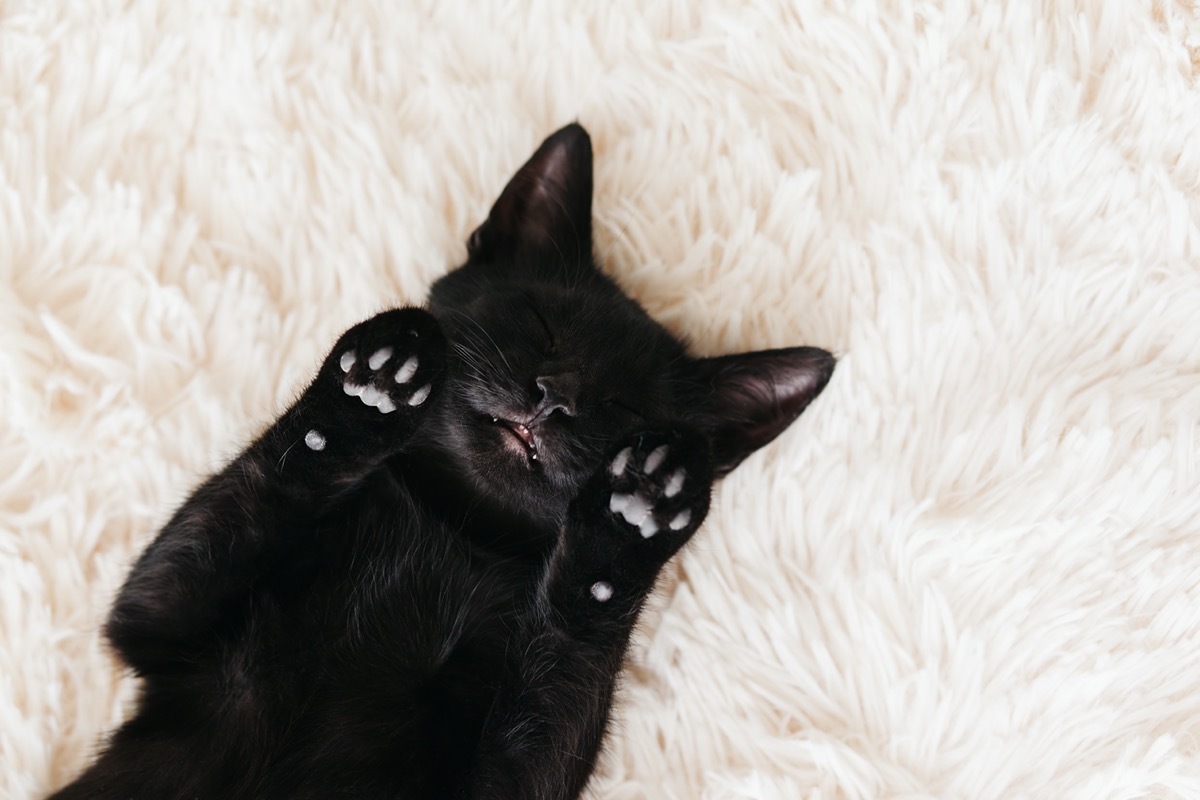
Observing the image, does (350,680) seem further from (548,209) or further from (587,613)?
(548,209)

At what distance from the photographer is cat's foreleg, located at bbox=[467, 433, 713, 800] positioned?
0.92 meters

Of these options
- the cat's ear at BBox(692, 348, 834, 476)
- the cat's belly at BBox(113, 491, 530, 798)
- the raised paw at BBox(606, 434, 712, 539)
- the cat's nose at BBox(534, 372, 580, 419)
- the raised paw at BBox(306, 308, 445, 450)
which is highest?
the raised paw at BBox(306, 308, 445, 450)

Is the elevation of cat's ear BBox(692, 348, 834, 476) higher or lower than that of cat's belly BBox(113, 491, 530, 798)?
higher

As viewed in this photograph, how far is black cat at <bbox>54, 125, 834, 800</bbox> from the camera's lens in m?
0.95

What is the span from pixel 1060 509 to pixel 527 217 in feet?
2.50

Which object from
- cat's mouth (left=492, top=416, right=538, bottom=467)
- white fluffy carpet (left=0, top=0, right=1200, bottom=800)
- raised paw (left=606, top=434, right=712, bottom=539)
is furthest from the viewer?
white fluffy carpet (left=0, top=0, right=1200, bottom=800)

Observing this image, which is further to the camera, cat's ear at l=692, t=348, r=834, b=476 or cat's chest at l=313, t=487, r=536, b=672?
cat's ear at l=692, t=348, r=834, b=476

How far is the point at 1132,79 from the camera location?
4.07ft

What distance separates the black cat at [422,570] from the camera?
0.95m

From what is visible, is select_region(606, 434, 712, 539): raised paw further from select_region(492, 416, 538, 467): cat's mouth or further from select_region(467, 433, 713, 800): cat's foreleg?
select_region(492, 416, 538, 467): cat's mouth

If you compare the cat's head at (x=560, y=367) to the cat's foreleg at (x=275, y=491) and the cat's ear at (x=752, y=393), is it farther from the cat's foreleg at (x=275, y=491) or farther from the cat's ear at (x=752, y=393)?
the cat's foreleg at (x=275, y=491)

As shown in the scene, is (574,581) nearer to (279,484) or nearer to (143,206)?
(279,484)

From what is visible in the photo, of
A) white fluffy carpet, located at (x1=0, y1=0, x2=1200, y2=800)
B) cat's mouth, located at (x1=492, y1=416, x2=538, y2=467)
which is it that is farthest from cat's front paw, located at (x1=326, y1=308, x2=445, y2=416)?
white fluffy carpet, located at (x1=0, y1=0, x2=1200, y2=800)

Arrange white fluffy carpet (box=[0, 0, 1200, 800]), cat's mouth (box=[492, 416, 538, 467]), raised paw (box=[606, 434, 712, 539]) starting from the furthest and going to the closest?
white fluffy carpet (box=[0, 0, 1200, 800])
cat's mouth (box=[492, 416, 538, 467])
raised paw (box=[606, 434, 712, 539])
